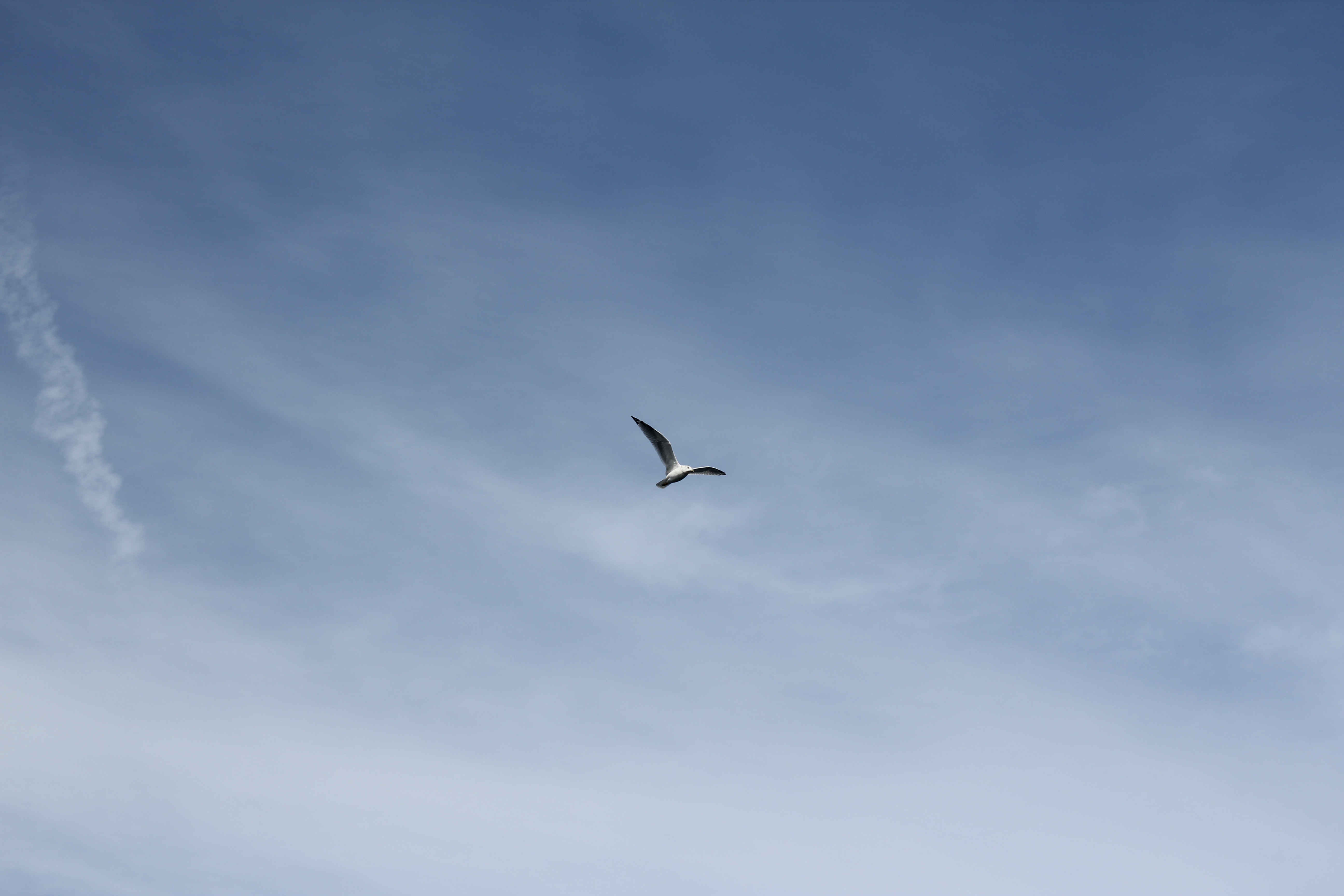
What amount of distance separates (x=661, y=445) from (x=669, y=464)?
326 cm

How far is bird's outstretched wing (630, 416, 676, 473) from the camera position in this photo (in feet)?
529

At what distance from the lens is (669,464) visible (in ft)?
542

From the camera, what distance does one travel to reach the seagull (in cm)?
16138

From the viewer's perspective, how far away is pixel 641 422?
161375mm

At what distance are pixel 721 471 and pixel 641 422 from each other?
9612 millimetres

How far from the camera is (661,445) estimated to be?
534ft

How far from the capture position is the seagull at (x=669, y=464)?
529ft

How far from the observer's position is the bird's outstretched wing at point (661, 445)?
161m

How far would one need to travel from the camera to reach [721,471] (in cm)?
16025
